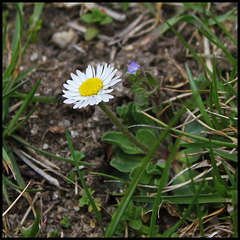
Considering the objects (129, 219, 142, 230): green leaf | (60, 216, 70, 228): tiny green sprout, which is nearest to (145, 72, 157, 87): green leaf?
(129, 219, 142, 230): green leaf

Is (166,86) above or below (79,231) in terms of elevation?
above

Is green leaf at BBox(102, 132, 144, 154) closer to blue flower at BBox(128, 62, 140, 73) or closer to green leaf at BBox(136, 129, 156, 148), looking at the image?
green leaf at BBox(136, 129, 156, 148)

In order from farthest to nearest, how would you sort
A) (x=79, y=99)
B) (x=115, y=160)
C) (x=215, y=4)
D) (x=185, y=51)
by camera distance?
(x=215, y=4) < (x=185, y=51) < (x=115, y=160) < (x=79, y=99)

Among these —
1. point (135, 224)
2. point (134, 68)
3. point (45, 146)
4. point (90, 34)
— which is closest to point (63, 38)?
point (90, 34)

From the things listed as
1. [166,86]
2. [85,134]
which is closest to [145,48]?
[166,86]

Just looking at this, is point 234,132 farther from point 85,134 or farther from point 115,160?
point 85,134

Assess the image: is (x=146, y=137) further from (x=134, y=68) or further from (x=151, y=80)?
(x=134, y=68)
